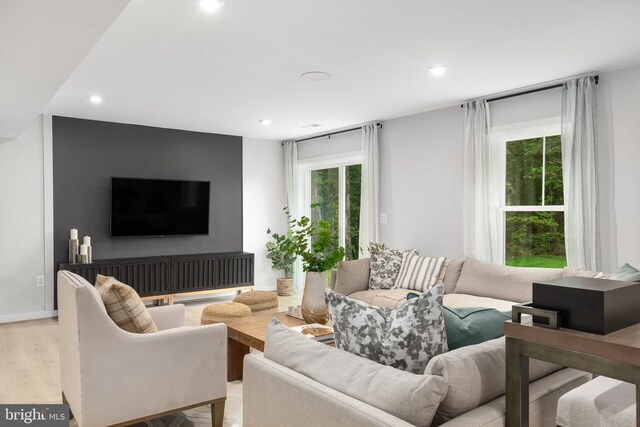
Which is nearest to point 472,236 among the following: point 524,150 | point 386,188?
point 524,150

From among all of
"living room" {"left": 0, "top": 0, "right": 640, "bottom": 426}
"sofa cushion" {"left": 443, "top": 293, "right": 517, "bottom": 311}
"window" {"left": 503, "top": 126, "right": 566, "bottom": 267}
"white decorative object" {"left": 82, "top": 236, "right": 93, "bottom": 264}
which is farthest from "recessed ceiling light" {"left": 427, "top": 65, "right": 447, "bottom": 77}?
"white decorative object" {"left": 82, "top": 236, "right": 93, "bottom": 264}

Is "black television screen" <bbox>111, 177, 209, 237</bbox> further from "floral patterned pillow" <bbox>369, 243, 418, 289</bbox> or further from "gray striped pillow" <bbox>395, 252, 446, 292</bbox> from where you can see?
"gray striped pillow" <bbox>395, 252, 446, 292</bbox>

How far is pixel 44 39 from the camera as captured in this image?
7.19 ft

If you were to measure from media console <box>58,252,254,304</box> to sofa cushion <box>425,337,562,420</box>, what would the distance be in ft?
16.2

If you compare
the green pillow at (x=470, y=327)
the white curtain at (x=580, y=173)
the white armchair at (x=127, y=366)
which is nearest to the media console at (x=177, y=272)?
the white armchair at (x=127, y=366)

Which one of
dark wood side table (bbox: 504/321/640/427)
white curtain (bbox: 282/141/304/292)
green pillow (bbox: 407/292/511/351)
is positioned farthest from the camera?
white curtain (bbox: 282/141/304/292)

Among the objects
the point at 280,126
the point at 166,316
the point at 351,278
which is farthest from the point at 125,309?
the point at 280,126

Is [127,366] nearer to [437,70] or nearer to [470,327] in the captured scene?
[470,327]

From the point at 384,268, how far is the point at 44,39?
366 centimetres

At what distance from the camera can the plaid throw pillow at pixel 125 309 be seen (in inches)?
94.9

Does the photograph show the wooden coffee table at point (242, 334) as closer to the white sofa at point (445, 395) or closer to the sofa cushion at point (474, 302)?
the white sofa at point (445, 395)

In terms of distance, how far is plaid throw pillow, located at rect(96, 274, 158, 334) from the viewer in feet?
7.91

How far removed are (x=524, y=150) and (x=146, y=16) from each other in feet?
12.0

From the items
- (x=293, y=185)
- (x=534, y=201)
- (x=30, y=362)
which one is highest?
(x=293, y=185)
